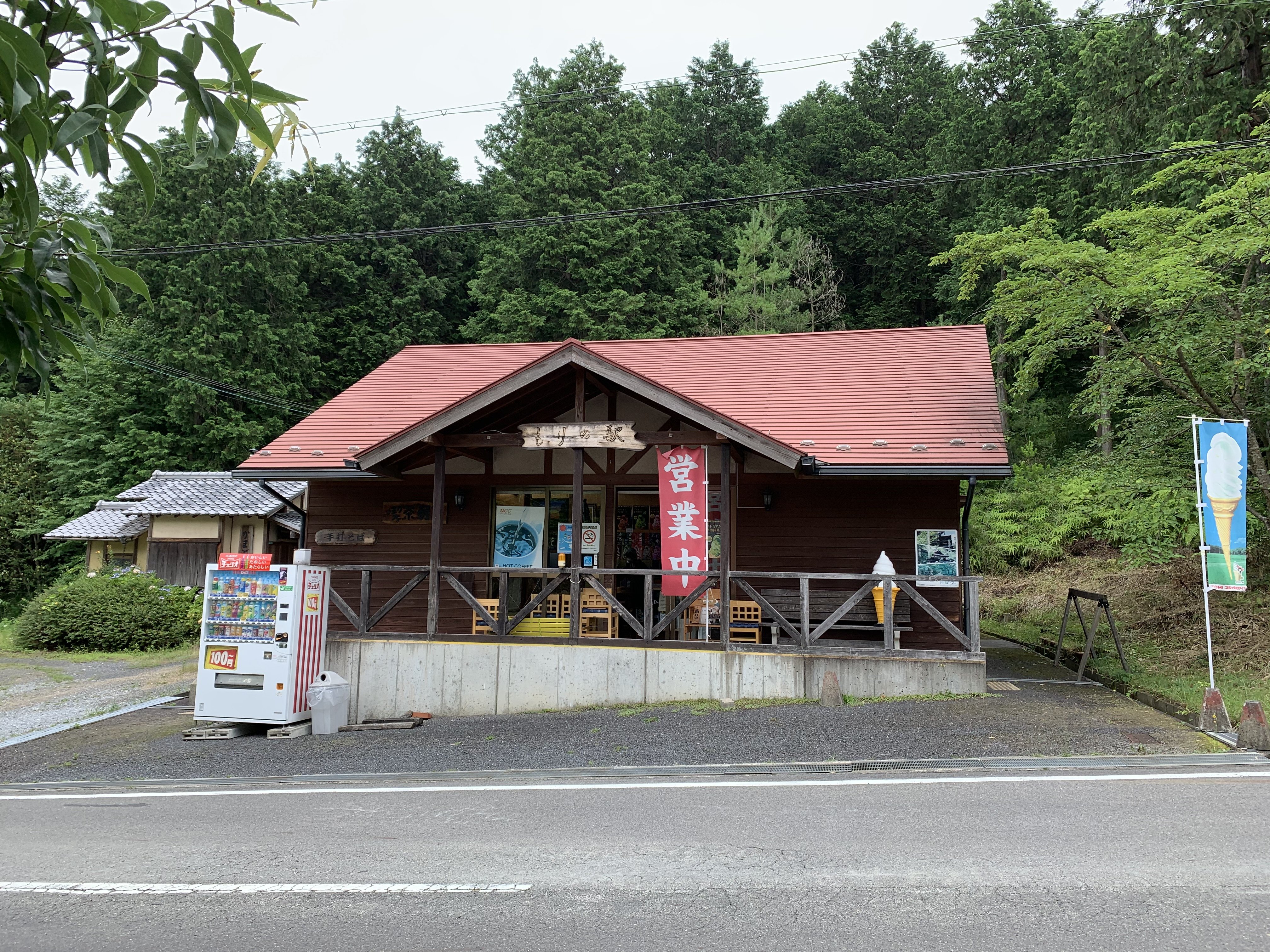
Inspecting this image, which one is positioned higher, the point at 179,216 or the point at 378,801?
the point at 179,216

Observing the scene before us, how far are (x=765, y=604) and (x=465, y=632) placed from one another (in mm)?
5559

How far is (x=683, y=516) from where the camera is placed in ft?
37.6

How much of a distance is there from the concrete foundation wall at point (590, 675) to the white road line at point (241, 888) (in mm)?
6426

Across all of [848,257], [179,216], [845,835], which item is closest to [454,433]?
[845,835]

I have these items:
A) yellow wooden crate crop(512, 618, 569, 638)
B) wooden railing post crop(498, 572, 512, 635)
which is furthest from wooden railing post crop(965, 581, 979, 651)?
wooden railing post crop(498, 572, 512, 635)

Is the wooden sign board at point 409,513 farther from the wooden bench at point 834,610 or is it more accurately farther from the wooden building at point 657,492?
the wooden bench at point 834,610

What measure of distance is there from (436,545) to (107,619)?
12.5 meters

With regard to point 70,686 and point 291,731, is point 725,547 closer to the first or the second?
point 291,731

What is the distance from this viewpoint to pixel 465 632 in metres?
14.7

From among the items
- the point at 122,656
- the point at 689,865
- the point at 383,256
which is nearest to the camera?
the point at 689,865

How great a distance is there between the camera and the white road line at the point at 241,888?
4.82 m

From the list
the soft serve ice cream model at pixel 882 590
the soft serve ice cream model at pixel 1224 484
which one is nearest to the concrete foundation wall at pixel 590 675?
the soft serve ice cream model at pixel 882 590

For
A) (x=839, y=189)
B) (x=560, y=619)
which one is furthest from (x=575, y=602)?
(x=839, y=189)

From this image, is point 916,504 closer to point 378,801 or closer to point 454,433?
point 454,433
